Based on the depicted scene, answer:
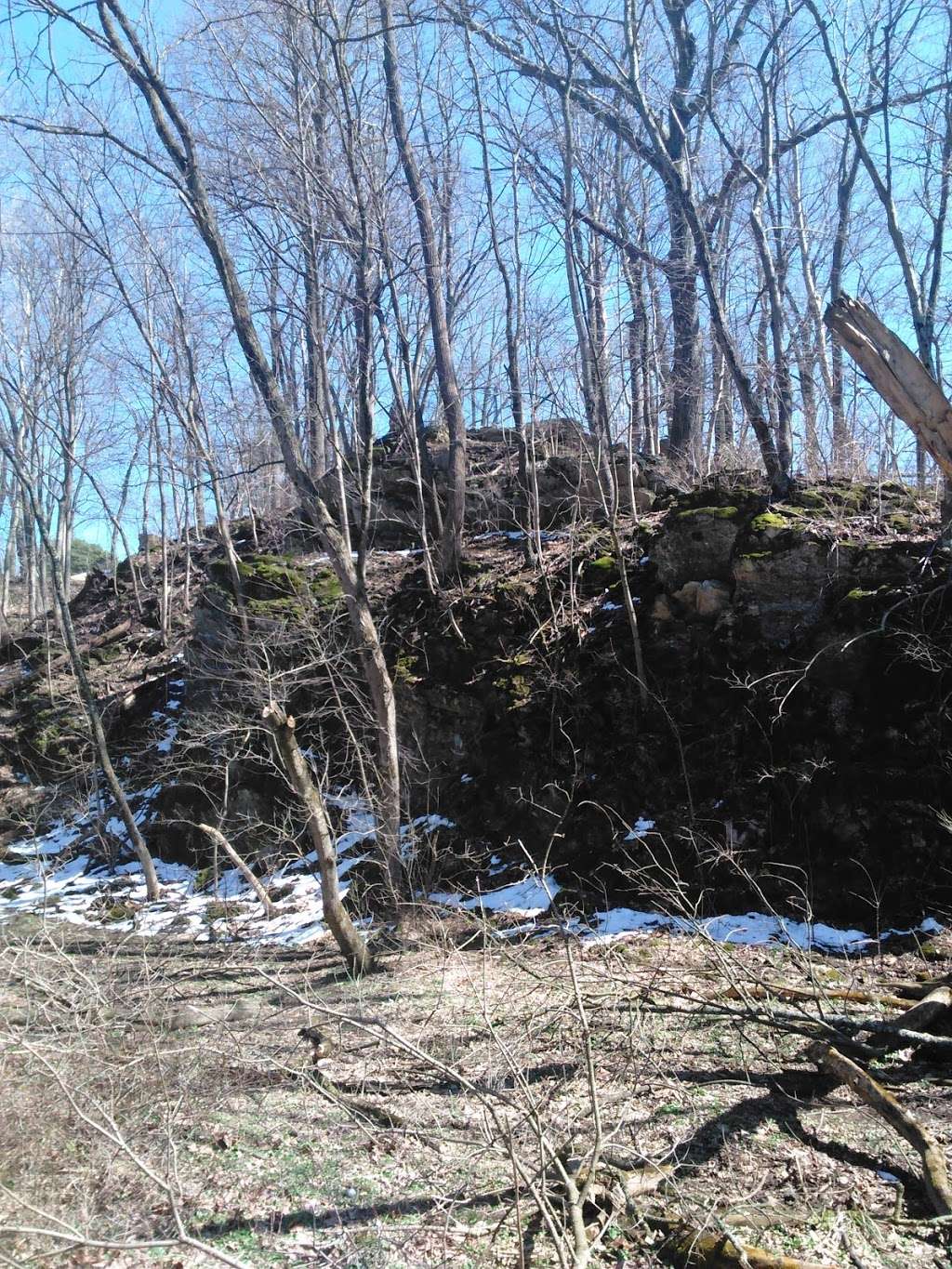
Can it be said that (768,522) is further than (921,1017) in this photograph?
Yes

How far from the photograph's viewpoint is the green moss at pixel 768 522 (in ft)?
35.8

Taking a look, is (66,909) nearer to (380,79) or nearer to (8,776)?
(8,776)

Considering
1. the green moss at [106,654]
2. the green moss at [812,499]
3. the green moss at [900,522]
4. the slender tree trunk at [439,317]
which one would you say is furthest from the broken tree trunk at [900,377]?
the green moss at [106,654]

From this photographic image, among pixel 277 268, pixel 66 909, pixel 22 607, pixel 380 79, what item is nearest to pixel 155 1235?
pixel 66 909

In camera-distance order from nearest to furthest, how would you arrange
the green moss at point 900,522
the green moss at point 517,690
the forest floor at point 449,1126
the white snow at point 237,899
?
the forest floor at point 449,1126, the white snow at point 237,899, the green moss at point 900,522, the green moss at point 517,690

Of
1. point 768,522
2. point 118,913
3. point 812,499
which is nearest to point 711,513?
point 768,522

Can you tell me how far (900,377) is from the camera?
575cm

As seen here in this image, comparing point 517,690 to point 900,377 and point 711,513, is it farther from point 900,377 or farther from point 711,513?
point 900,377

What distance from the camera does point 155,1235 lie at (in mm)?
4309

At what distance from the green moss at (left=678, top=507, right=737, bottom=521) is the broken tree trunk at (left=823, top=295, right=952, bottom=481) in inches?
213

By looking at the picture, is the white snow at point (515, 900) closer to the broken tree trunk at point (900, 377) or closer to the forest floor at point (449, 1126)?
the forest floor at point (449, 1126)

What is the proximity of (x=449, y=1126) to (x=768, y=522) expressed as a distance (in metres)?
8.25

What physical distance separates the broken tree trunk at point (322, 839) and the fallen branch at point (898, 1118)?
5124 millimetres

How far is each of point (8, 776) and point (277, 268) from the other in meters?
11.8
